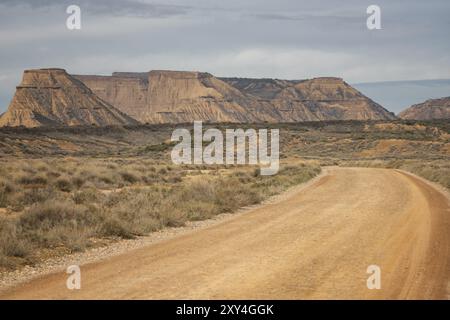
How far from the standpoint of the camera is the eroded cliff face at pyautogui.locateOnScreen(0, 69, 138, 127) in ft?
472

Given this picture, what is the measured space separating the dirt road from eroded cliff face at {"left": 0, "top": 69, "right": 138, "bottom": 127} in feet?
440

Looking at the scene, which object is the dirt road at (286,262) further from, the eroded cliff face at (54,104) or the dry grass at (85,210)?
the eroded cliff face at (54,104)

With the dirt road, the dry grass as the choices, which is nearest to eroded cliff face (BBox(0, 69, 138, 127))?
the dry grass

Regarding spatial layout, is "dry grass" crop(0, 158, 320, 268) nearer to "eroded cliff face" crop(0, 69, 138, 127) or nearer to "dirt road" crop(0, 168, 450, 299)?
"dirt road" crop(0, 168, 450, 299)

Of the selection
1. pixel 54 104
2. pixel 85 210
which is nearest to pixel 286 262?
pixel 85 210

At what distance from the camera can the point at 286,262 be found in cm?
922

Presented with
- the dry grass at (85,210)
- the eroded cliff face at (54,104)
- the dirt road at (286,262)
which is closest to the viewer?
the dirt road at (286,262)

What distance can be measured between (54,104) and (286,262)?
499 feet

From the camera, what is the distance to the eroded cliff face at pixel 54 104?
5659 inches

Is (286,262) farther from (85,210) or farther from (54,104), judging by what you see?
(54,104)

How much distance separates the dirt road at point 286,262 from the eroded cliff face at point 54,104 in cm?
13405

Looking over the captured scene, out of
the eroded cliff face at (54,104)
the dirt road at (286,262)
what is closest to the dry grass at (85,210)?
the dirt road at (286,262)

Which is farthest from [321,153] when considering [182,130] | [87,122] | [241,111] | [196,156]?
[241,111]
